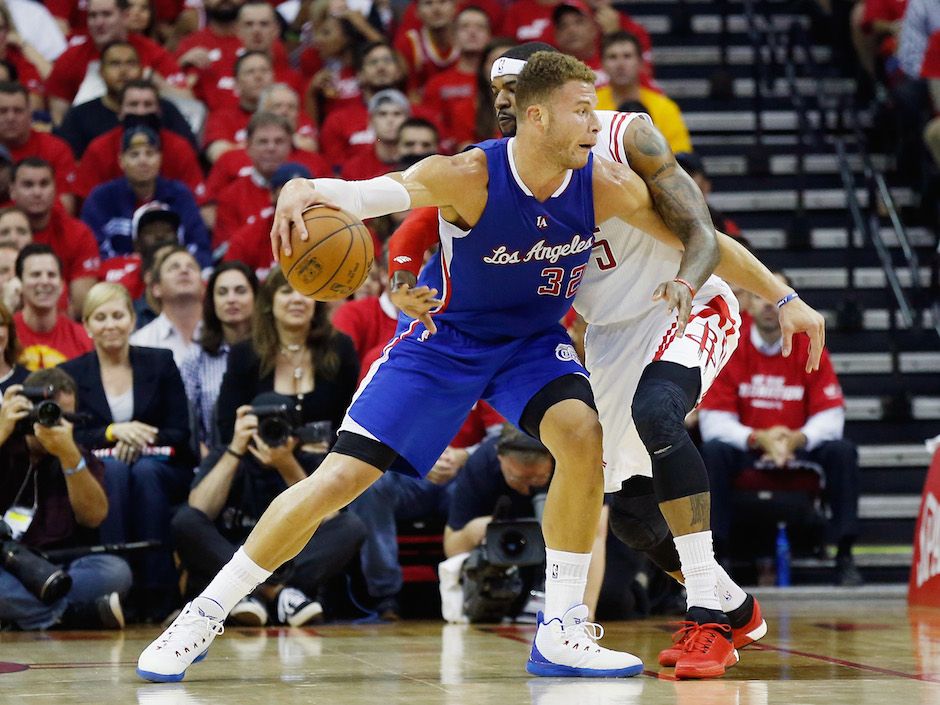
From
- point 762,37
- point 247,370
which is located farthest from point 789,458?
point 762,37

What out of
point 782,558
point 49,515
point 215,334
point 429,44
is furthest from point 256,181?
point 782,558

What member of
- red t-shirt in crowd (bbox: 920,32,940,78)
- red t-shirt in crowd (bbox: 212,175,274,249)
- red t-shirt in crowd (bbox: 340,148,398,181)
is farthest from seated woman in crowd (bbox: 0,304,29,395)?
red t-shirt in crowd (bbox: 920,32,940,78)

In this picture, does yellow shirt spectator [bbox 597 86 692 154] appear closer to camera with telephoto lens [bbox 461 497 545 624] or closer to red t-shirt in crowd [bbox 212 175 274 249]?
red t-shirt in crowd [bbox 212 175 274 249]

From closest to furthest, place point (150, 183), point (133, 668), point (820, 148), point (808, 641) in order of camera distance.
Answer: point (133, 668)
point (808, 641)
point (150, 183)
point (820, 148)

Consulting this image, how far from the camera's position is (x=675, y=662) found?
16.4 feet

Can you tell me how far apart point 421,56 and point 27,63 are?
305cm

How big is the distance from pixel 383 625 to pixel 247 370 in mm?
1450

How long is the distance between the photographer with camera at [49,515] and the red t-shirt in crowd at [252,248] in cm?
225

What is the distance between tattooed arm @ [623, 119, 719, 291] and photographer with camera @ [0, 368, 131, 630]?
308cm

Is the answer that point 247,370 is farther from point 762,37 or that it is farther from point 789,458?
point 762,37

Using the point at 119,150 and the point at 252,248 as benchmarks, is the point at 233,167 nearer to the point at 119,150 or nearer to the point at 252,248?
the point at 119,150

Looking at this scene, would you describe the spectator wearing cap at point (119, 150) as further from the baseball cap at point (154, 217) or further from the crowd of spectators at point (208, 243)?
the baseball cap at point (154, 217)

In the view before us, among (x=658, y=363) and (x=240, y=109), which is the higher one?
(x=240, y=109)

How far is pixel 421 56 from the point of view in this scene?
11.6 m
